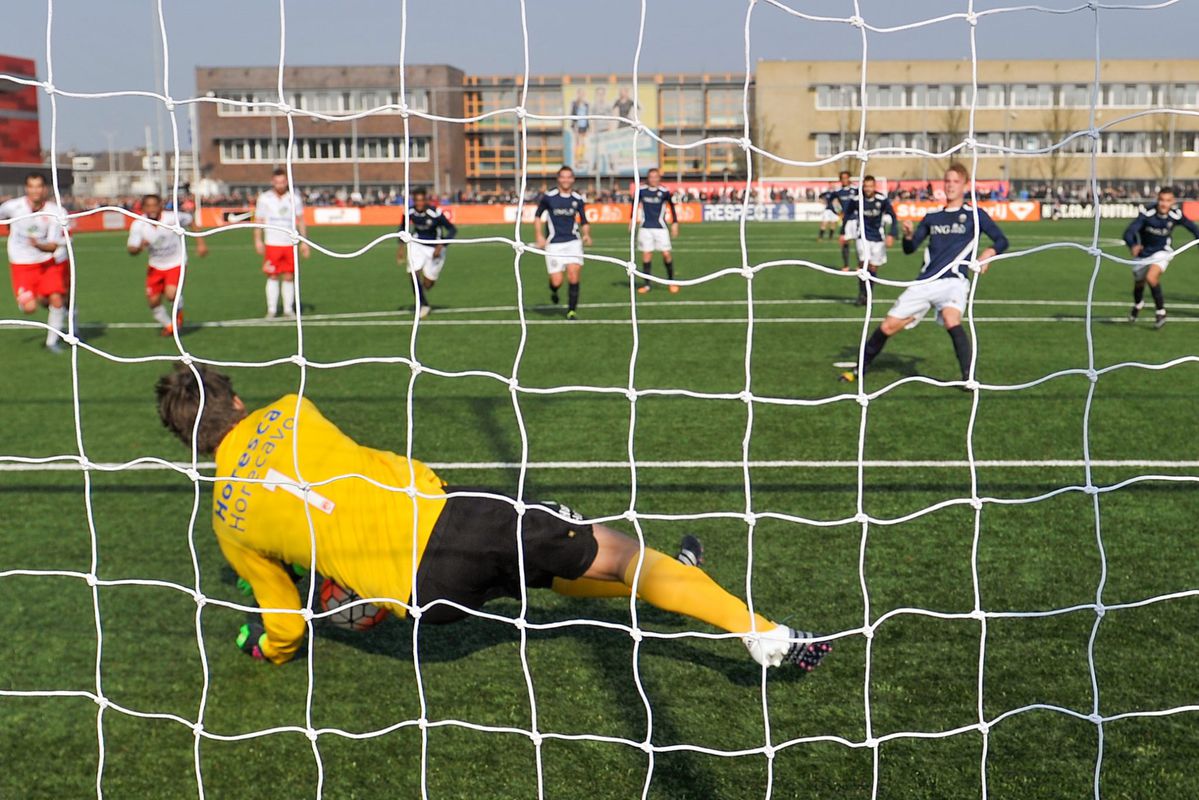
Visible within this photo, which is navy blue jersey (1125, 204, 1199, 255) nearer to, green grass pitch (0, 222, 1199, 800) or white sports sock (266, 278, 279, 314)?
green grass pitch (0, 222, 1199, 800)

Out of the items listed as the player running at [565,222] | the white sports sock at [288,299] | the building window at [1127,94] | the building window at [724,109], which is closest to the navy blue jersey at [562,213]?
the player running at [565,222]

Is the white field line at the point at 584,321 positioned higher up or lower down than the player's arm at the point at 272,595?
higher up

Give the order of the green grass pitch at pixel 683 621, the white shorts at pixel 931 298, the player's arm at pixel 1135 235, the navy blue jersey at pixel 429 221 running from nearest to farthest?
1. the green grass pitch at pixel 683 621
2. the white shorts at pixel 931 298
3. the player's arm at pixel 1135 235
4. the navy blue jersey at pixel 429 221

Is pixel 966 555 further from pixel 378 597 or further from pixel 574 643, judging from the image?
pixel 378 597

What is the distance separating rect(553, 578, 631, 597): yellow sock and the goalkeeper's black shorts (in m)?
0.14

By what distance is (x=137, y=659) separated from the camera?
4.42m

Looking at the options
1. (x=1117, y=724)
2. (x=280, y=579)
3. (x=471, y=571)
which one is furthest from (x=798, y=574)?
(x=280, y=579)

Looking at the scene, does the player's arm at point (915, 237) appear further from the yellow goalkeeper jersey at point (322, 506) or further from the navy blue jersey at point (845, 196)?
the navy blue jersey at point (845, 196)

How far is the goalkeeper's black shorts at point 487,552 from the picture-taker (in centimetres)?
365

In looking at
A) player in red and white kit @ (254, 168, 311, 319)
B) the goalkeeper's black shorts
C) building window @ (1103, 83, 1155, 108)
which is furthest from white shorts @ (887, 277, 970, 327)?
building window @ (1103, 83, 1155, 108)

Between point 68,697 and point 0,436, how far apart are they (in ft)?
15.6

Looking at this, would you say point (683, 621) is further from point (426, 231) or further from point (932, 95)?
point (932, 95)

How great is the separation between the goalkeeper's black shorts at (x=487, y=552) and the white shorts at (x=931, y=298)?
620cm

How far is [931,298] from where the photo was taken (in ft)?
31.1
